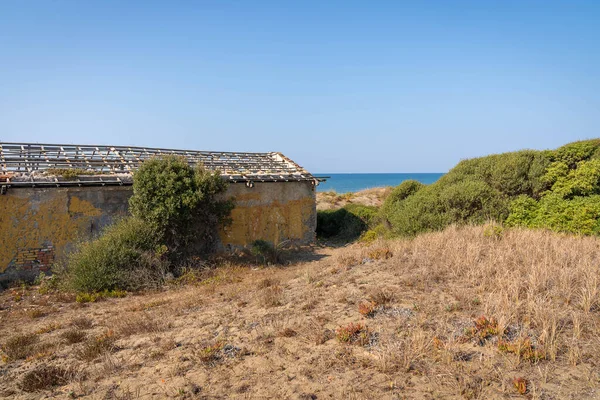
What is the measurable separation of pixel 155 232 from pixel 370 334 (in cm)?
842

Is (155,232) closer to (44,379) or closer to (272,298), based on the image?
(272,298)

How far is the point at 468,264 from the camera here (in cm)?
853

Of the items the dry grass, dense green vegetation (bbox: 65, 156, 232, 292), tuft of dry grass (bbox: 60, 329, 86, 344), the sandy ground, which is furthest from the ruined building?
the sandy ground

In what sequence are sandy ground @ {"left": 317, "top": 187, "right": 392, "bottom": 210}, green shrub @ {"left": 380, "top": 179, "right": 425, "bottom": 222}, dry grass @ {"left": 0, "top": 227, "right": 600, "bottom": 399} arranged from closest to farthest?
1. dry grass @ {"left": 0, "top": 227, "right": 600, "bottom": 399}
2. green shrub @ {"left": 380, "top": 179, "right": 425, "bottom": 222}
3. sandy ground @ {"left": 317, "top": 187, "right": 392, "bottom": 210}

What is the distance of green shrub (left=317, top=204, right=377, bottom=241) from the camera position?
2044cm

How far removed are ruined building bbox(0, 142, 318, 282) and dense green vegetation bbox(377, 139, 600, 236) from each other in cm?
→ 477

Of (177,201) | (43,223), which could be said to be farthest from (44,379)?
(43,223)

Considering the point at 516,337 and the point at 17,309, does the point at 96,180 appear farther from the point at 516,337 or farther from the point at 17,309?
the point at 516,337

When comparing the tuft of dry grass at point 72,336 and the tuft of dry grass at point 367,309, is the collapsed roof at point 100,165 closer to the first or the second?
the tuft of dry grass at point 72,336

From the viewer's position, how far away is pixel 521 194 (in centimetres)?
1366

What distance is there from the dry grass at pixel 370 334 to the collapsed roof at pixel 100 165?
169 inches

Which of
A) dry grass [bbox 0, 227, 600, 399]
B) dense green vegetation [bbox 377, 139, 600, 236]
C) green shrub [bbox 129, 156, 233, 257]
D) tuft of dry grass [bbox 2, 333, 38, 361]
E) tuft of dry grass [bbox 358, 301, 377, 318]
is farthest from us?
green shrub [bbox 129, 156, 233, 257]

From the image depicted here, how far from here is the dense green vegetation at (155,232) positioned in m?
11.1

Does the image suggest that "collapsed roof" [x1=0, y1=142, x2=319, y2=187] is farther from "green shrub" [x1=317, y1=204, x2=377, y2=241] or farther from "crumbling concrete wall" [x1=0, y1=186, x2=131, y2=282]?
"green shrub" [x1=317, y1=204, x2=377, y2=241]
